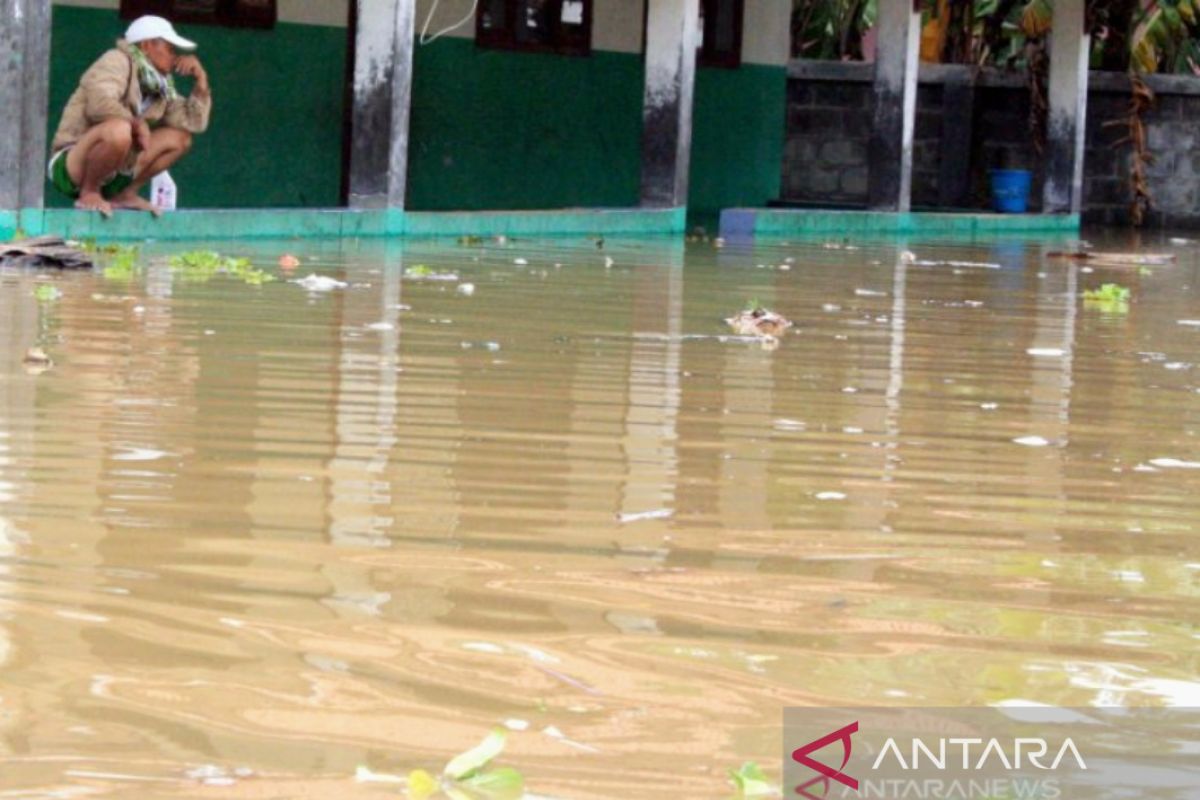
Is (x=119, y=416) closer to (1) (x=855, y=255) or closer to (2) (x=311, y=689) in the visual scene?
(2) (x=311, y=689)

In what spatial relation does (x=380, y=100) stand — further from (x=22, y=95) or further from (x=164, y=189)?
(x=22, y=95)

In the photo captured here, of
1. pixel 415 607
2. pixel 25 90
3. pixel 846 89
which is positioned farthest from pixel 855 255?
pixel 415 607

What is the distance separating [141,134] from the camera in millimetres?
13352

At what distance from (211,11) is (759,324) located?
27.7 ft

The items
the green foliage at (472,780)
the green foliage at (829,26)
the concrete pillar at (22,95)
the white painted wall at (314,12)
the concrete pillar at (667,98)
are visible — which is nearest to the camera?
the green foliage at (472,780)

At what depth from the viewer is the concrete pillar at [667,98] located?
1812 centimetres

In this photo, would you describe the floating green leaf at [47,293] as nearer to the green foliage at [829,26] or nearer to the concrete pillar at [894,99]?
the concrete pillar at [894,99]

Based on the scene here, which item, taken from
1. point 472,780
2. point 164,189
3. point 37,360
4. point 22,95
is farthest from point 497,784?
point 164,189

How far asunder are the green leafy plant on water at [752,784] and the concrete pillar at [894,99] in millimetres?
17293

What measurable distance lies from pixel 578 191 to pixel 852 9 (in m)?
7.45

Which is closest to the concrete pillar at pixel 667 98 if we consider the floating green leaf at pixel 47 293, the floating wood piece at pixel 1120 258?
the floating wood piece at pixel 1120 258

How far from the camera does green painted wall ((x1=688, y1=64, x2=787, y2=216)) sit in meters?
22.3

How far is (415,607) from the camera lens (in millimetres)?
4051

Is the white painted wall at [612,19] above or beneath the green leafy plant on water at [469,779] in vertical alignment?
above
